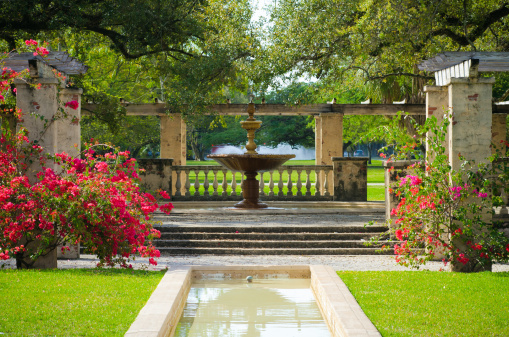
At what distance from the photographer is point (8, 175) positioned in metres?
9.27

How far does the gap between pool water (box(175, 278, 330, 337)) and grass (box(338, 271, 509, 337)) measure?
0.61 metres

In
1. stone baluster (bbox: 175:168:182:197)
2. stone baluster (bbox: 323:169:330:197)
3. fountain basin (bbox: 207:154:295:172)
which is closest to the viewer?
fountain basin (bbox: 207:154:295:172)

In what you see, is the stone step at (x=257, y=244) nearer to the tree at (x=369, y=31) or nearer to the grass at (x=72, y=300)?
the grass at (x=72, y=300)

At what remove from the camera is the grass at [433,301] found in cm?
587

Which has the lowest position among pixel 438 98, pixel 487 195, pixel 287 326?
pixel 287 326

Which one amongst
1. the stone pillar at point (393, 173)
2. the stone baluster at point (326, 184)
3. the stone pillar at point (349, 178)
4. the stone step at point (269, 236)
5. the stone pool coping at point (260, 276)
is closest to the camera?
the stone pool coping at point (260, 276)

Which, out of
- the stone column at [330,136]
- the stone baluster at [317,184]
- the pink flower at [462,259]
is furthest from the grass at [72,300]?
the stone column at [330,136]

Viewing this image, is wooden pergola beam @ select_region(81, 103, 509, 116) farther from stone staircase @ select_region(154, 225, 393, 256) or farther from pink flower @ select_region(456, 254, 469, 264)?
pink flower @ select_region(456, 254, 469, 264)

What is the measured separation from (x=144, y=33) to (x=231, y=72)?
10.1ft

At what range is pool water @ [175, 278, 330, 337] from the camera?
6.64 metres

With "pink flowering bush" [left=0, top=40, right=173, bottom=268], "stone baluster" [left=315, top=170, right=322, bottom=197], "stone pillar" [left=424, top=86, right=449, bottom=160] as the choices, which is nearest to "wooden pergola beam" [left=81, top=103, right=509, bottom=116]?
"stone baluster" [left=315, top=170, right=322, bottom=197]

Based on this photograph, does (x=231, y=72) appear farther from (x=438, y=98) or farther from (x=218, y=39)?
(x=438, y=98)

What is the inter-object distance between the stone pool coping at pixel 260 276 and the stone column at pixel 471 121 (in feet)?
7.87

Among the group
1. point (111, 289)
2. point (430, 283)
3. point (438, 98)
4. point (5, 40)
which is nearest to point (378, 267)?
point (430, 283)
